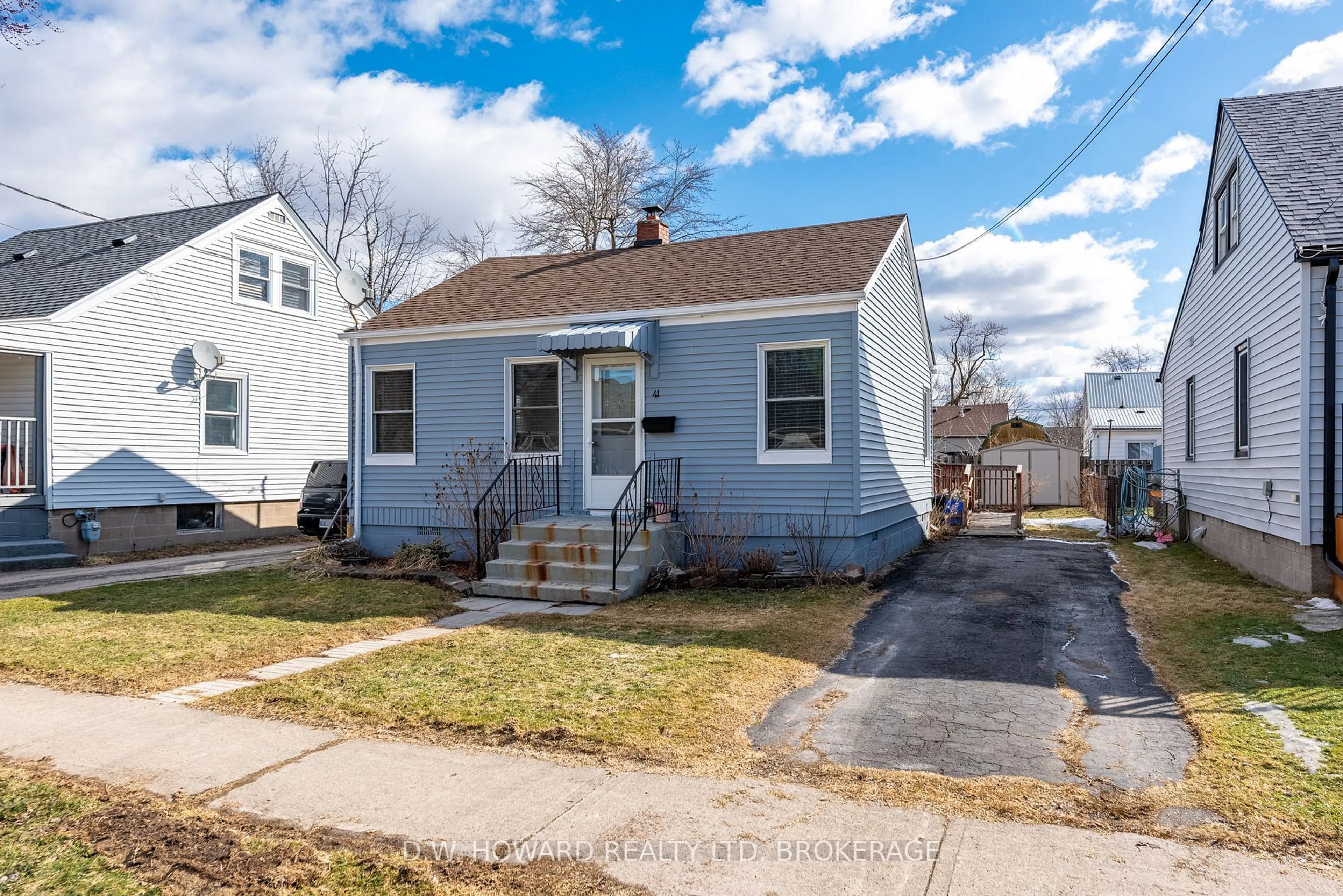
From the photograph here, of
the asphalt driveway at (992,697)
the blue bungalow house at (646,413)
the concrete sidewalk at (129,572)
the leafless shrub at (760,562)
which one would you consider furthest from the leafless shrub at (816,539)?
the concrete sidewalk at (129,572)

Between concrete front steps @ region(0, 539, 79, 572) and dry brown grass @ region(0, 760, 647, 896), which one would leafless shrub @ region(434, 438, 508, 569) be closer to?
concrete front steps @ region(0, 539, 79, 572)

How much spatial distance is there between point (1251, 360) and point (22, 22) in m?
12.9

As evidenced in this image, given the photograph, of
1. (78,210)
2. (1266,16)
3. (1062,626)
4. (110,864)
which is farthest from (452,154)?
(110,864)

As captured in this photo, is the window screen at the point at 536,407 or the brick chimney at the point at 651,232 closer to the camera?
the window screen at the point at 536,407

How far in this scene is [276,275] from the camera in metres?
17.4

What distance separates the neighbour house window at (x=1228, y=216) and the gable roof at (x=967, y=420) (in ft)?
116

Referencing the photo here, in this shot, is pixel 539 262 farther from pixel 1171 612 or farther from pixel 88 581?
pixel 1171 612

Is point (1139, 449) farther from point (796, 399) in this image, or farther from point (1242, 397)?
point (796, 399)

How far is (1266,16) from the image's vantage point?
972 centimetres

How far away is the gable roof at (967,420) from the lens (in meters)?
48.5

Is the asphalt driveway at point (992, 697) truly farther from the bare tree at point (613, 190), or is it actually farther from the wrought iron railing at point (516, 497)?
the bare tree at point (613, 190)

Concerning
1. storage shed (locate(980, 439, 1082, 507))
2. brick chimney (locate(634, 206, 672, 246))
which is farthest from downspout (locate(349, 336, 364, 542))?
storage shed (locate(980, 439, 1082, 507))

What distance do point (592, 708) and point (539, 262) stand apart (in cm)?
1073

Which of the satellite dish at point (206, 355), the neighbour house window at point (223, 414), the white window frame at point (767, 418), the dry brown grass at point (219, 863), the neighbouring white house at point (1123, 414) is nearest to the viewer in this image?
the dry brown grass at point (219, 863)
